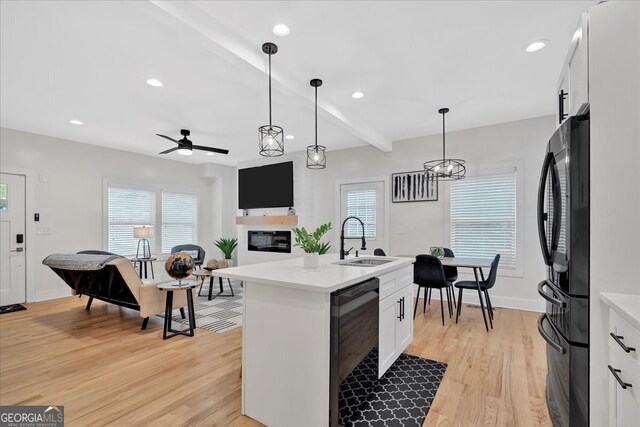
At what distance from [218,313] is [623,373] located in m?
4.09

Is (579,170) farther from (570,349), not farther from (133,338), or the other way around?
(133,338)

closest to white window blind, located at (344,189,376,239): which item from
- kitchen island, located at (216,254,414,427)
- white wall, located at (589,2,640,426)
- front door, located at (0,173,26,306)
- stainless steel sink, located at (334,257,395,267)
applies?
stainless steel sink, located at (334,257,395,267)

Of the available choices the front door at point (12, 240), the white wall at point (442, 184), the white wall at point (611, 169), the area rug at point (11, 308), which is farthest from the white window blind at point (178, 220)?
the white wall at point (611, 169)

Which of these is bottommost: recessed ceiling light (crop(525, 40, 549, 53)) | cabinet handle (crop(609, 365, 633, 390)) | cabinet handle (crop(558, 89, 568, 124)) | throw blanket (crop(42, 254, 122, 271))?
cabinet handle (crop(609, 365, 633, 390))

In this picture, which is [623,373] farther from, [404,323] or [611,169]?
[404,323]

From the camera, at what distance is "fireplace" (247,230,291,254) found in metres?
6.73

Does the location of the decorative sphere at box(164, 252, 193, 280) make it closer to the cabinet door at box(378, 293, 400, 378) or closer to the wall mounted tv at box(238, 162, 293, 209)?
the cabinet door at box(378, 293, 400, 378)

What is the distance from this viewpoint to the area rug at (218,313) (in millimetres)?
3754

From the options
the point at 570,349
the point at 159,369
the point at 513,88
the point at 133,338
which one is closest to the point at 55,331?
the point at 133,338

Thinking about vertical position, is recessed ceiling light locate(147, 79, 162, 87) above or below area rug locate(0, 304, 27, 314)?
above

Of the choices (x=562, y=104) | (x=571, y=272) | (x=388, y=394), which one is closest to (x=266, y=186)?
(x=388, y=394)

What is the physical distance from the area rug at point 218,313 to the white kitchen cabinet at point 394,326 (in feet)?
6.52

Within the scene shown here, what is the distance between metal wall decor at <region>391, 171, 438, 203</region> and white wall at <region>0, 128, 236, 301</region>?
4992 mm

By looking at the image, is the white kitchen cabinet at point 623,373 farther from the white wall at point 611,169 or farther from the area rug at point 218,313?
the area rug at point 218,313
